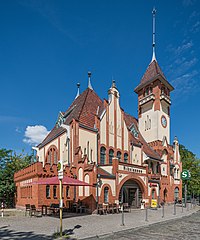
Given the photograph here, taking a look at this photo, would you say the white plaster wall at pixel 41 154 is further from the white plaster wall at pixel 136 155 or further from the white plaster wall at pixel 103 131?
the white plaster wall at pixel 136 155

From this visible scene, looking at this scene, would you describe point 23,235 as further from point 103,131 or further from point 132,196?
point 132,196

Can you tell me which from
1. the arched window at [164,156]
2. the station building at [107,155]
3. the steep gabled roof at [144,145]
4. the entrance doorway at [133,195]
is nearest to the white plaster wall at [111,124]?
the station building at [107,155]

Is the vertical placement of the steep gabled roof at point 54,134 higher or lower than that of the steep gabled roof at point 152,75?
→ lower

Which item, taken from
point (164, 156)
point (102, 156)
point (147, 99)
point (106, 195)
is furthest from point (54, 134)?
point (164, 156)

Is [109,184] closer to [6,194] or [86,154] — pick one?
[86,154]

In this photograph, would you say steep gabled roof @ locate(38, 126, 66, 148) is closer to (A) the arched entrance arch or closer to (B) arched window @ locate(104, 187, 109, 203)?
(B) arched window @ locate(104, 187, 109, 203)

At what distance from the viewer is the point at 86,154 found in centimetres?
2505

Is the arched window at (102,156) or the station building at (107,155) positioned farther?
the arched window at (102,156)

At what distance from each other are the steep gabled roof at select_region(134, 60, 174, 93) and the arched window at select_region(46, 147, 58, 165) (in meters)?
18.7

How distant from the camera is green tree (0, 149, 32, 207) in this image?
110 ft

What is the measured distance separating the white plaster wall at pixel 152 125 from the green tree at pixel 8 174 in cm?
1881

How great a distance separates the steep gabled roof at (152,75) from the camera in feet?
130

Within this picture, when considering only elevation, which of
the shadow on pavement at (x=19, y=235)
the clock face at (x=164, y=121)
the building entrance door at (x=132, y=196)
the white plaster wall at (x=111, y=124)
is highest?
the clock face at (x=164, y=121)

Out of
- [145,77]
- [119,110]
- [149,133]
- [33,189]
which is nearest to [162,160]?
[149,133]
